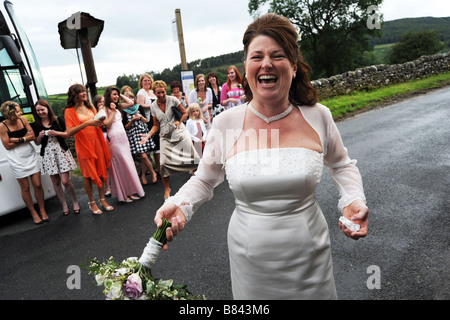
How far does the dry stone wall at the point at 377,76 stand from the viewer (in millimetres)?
15367

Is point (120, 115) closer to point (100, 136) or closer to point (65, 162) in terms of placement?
point (100, 136)

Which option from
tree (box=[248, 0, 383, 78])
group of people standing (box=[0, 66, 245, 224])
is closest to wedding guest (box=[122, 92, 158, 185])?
group of people standing (box=[0, 66, 245, 224])

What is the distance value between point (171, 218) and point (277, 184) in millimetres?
616

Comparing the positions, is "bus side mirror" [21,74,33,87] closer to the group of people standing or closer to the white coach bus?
the white coach bus

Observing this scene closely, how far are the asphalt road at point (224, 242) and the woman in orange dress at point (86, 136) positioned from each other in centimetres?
65

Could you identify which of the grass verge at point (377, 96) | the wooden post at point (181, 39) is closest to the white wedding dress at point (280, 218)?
the wooden post at point (181, 39)

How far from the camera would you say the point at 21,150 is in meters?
5.55

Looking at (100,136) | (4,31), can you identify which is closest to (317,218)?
(100,136)

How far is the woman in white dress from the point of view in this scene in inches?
66.3

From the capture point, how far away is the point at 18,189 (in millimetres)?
5848

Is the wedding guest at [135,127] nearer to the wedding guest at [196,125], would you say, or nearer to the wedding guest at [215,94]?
the wedding guest at [196,125]

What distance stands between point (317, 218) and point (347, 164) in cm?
39

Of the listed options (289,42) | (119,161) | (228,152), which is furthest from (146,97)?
(289,42)
